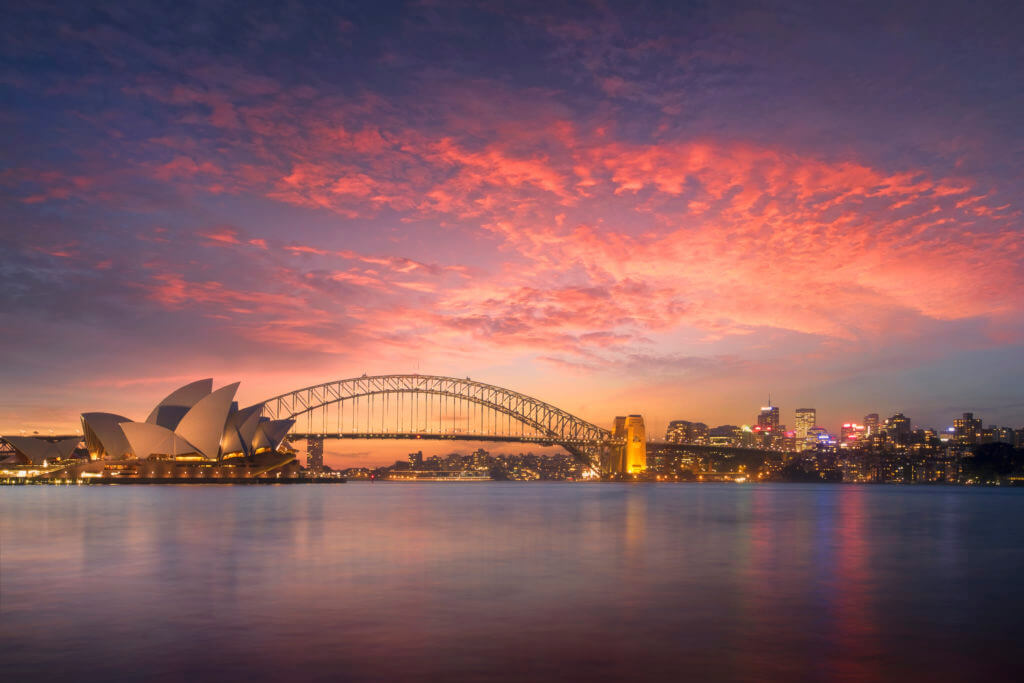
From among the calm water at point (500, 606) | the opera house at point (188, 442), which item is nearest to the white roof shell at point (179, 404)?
the opera house at point (188, 442)

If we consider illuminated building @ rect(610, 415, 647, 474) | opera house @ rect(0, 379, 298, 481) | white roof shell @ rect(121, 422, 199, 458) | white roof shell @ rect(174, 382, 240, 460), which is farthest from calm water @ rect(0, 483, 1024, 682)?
illuminated building @ rect(610, 415, 647, 474)

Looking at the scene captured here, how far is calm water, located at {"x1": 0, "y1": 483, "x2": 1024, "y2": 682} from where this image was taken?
1152 centimetres

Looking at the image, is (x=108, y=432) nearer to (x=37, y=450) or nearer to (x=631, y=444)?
(x=37, y=450)

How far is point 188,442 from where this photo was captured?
107 metres

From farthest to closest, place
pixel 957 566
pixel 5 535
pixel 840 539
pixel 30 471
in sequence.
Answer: pixel 30 471, pixel 840 539, pixel 5 535, pixel 957 566

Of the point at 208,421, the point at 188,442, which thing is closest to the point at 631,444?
the point at 208,421

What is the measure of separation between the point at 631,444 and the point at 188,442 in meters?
78.9

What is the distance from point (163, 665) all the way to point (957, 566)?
23616mm

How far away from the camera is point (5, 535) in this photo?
32.4 meters

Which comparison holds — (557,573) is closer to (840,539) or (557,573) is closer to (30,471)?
(840,539)

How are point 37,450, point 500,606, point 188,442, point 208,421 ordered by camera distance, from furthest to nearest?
point 37,450
point 188,442
point 208,421
point 500,606

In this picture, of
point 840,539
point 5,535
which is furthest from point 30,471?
point 840,539

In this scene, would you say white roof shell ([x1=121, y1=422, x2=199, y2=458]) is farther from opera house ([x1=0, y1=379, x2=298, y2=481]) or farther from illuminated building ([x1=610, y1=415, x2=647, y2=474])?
illuminated building ([x1=610, y1=415, x2=647, y2=474])

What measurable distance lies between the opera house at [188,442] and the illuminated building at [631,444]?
6152 centimetres
